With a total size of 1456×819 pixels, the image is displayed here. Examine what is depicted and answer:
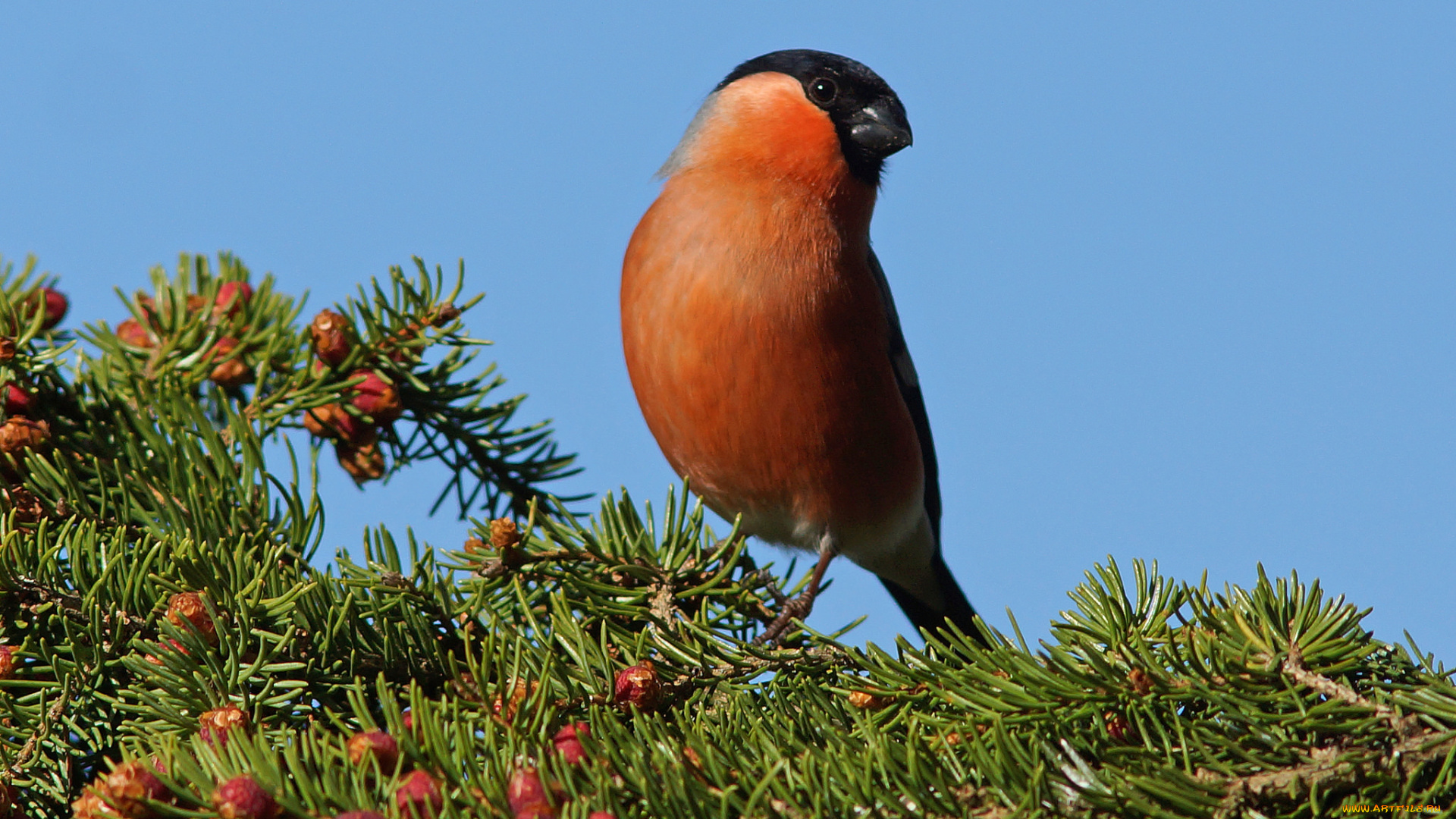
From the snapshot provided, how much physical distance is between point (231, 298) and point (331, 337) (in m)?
0.39

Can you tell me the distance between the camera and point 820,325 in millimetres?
3332

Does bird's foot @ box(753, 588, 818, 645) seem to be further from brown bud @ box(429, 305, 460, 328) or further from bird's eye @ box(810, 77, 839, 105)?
bird's eye @ box(810, 77, 839, 105)

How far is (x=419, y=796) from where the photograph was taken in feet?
4.06

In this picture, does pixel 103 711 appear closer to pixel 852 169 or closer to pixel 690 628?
pixel 690 628

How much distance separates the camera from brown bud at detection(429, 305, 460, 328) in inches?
111

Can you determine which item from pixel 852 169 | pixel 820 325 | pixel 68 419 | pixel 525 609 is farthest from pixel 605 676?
pixel 852 169

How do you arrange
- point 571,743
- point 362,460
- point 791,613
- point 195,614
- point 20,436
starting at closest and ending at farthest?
point 571,743, point 195,614, point 20,436, point 791,613, point 362,460

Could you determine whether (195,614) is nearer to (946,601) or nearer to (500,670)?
A: (500,670)

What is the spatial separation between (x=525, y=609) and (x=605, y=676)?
17cm

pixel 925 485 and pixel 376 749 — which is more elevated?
pixel 925 485

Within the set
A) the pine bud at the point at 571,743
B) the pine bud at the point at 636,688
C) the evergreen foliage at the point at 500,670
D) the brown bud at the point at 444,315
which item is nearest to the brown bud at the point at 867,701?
the evergreen foliage at the point at 500,670

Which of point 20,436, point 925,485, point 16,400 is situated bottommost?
point 20,436

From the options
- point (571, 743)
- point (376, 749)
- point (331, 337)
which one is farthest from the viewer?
point (331, 337)

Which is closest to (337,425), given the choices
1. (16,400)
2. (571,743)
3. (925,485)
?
(16,400)
